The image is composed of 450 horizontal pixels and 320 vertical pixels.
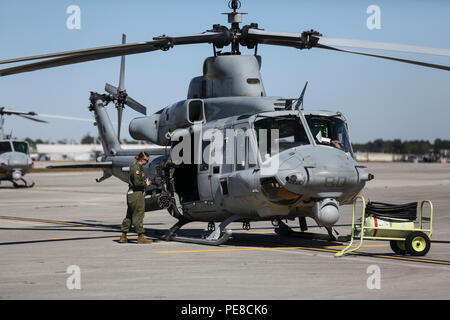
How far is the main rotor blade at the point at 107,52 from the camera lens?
10828mm

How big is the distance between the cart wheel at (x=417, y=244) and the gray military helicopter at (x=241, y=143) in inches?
46.1

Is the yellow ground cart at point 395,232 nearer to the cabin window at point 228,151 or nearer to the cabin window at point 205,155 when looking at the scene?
the cabin window at point 228,151

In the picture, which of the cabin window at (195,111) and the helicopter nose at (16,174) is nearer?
the cabin window at (195,111)

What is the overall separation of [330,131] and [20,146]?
98.4 ft

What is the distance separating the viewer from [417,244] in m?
10.8

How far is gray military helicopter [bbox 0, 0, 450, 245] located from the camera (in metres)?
10.7

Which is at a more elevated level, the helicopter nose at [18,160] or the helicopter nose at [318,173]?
the helicopter nose at [318,173]

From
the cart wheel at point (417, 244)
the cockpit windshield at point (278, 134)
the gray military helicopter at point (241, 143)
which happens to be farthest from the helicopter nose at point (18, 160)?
the cart wheel at point (417, 244)

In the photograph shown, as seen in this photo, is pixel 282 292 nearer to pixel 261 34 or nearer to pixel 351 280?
pixel 351 280

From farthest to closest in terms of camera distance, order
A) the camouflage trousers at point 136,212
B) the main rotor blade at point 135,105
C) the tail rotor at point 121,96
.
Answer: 1. the tail rotor at point 121,96
2. the main rotor blade at point 135,105
3. the camouflage trousers at point 136,212

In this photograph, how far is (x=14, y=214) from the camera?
812 inches

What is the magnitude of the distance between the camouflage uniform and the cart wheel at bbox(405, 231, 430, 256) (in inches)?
198

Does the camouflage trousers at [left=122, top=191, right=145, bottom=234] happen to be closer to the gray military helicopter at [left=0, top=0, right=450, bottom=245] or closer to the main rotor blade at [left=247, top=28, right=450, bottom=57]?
the gray military helicopter at [left=0, top=0, right=450, bottom=245]
